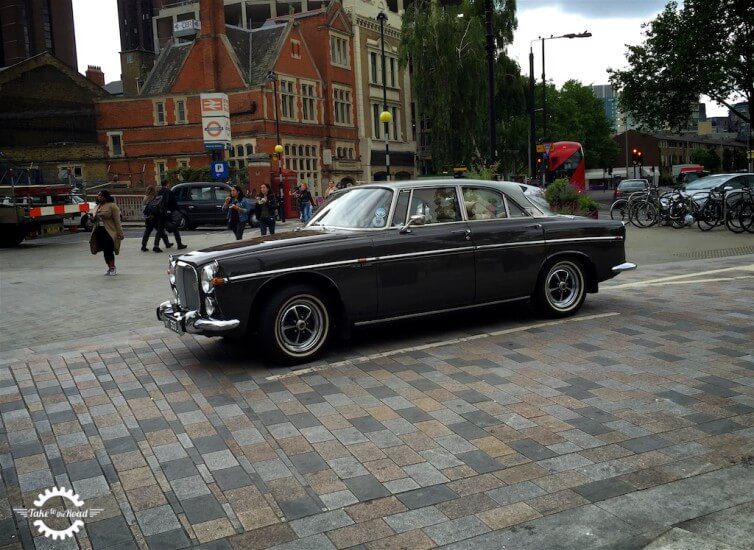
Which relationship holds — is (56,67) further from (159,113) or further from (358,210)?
(358,210)

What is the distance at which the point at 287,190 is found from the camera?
40281mm

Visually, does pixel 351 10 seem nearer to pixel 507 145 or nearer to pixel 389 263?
pixel 507 145

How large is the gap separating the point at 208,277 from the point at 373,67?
180 ft

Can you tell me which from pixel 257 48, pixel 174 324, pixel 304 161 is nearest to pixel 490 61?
pixel 174 324

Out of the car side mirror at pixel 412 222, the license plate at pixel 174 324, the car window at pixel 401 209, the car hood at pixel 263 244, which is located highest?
the car window at pixel 401 209

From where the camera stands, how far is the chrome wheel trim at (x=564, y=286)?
833 centimetres

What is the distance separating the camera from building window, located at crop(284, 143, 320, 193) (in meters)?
48.7

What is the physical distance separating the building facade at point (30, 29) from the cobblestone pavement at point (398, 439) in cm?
8415

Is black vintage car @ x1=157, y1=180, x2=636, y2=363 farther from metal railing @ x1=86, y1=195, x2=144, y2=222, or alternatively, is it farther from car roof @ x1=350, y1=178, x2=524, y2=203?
metal railing @ x1=86, y1=195, x2=144, y2=222

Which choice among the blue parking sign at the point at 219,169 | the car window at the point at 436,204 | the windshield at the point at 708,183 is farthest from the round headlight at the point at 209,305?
the blue parking sign at the point at 219,169

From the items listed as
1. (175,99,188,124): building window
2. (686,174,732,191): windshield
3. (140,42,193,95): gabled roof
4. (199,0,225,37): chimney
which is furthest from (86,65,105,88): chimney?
(686,174,732,191): windshield

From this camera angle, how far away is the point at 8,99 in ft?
161

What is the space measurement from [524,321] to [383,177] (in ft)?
174

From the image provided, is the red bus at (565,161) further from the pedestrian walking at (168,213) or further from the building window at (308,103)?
the pedestrian walking at (168,213)
